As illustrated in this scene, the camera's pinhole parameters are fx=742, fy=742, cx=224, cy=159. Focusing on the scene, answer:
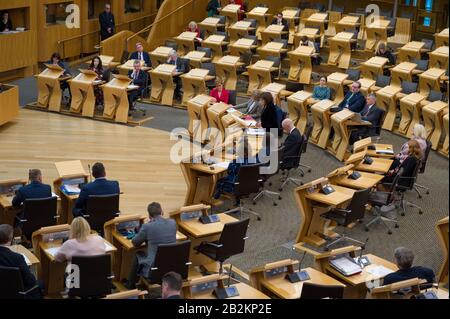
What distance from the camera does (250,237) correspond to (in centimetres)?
920

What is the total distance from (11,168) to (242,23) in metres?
8.27

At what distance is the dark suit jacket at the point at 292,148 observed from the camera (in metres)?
10.7

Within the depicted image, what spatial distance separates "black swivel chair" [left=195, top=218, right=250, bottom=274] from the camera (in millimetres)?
7500

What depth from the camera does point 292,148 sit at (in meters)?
10.7

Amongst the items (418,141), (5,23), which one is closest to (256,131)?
(418,141)

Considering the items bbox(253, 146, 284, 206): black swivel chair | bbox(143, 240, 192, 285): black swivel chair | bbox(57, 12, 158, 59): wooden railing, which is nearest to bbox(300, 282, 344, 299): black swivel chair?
bbox(143, 240, 192, 285): black swivel chair

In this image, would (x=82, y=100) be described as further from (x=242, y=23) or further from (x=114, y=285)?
(x=114, y=285)

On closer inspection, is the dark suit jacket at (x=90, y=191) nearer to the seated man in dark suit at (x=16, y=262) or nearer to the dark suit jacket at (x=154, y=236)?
the dark suit jacket at (x=154, y=236)

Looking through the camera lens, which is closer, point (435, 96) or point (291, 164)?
point (291, 164)

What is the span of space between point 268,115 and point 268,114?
0.06ft

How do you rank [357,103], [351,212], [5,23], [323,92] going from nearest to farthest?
[351,212] < [357,103] < [323,92] < [5,23]

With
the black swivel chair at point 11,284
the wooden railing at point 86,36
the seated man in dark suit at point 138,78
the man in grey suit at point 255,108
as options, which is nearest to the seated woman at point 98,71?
the seated man in dark suit at point 138,78

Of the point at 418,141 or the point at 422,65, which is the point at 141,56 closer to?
the point at 422,65
